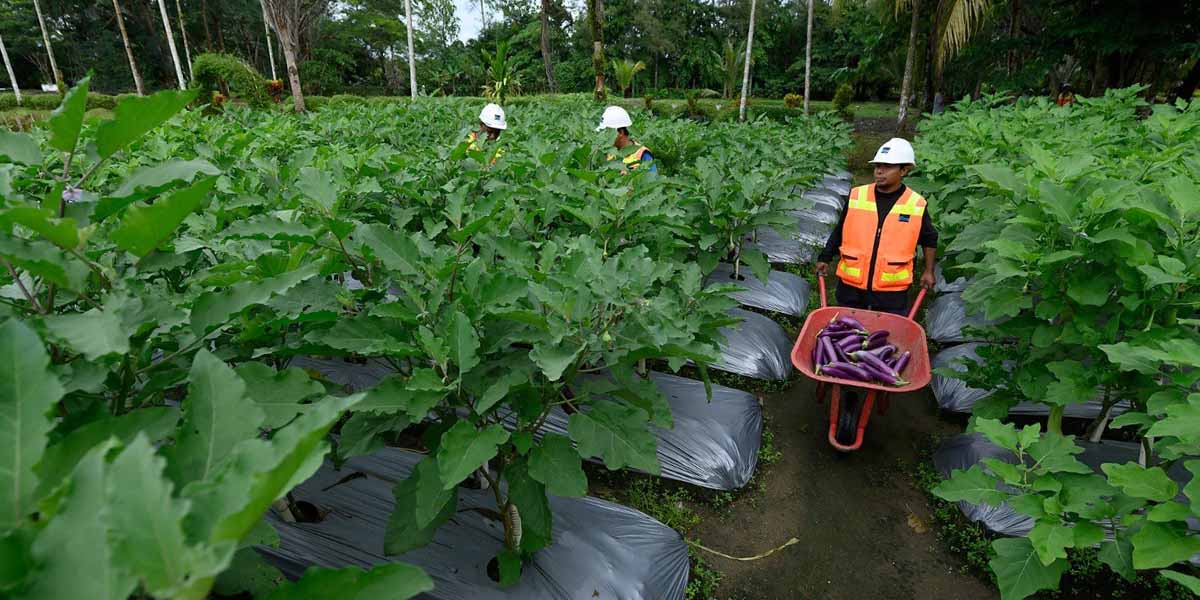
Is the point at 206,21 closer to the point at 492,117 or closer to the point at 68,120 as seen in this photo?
the point at 492,117

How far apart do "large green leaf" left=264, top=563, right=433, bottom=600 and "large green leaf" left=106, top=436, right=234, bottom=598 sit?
307mm

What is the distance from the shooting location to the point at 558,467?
6.38 ft

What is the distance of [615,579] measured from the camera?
260cm

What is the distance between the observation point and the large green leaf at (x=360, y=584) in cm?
91

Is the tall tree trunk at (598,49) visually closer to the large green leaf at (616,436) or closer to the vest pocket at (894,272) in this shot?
the vest pocket at (894,272)

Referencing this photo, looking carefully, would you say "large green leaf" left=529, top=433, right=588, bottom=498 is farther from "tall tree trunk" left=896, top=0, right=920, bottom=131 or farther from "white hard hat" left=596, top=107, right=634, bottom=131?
"tall tree trunk" left=896, top=0, right=920, bottom=131

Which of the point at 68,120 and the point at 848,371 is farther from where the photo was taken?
the point at 848,371

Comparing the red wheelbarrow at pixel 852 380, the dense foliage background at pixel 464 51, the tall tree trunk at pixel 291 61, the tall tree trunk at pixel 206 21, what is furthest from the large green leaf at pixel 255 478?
the tall tree trunk at pixel 206 21

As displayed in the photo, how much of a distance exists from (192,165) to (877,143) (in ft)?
67.2

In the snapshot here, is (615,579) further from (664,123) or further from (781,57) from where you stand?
(781,57)

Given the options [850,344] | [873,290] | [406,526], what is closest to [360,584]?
[406,526]

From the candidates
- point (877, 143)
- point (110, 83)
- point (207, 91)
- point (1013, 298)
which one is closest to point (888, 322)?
point (1013, 298)

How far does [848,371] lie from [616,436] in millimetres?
2155

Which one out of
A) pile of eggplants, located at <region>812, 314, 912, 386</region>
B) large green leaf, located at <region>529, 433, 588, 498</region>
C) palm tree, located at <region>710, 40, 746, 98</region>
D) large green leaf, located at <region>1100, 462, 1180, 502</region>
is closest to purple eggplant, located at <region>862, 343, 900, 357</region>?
pile of eggplants, located at <region>812, 314, 912, 386</region>
